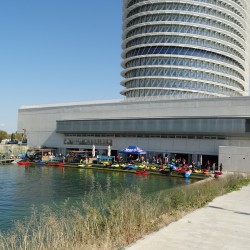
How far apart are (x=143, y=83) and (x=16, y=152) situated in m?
33.4

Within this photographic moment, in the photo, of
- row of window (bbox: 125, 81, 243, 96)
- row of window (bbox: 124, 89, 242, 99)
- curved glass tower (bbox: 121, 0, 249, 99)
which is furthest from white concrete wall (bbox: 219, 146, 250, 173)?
row of window (bbox: 125, 81, 243, 96)

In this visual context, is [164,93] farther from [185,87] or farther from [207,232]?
[207,232]

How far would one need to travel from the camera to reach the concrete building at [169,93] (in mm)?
61000

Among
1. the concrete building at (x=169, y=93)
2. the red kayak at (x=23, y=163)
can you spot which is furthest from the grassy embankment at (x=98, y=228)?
the red kayak at (x=23, y=163)

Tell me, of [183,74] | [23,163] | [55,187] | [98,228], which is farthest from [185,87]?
[98,228]

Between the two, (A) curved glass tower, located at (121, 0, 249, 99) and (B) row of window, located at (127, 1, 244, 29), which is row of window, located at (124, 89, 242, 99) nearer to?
(A) curved glass tower, located at (121, 0, 249, 99)

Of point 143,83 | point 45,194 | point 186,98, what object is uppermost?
point 143,83

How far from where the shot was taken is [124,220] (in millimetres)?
15023

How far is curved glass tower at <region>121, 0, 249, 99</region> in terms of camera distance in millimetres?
79250

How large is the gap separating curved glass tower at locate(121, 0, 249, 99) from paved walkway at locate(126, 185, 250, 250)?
58.5m

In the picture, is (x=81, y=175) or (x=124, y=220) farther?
(x=81, y=175)

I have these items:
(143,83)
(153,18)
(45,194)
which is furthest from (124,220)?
(153,18)

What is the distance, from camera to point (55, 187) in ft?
124

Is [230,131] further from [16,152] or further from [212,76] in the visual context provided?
[16,152]
